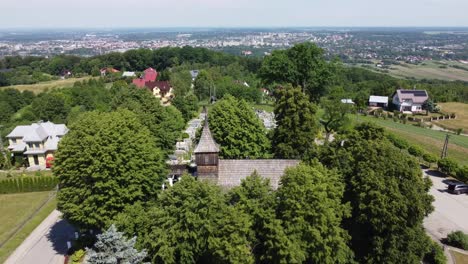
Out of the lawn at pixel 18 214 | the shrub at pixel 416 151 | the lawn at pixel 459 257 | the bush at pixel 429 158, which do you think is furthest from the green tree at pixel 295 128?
the lawn at pixel 18 214

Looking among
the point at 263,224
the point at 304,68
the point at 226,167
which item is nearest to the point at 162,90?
the point at 304,68

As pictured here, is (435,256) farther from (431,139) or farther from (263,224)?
(431,139)

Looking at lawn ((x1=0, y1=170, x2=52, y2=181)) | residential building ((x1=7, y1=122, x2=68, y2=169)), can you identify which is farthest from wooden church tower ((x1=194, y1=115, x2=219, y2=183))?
residential building ((x1=7, y1=122, x2=68, y2=169))

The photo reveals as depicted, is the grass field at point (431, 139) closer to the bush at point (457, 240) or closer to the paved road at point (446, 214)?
the paved road at point (446, 214)

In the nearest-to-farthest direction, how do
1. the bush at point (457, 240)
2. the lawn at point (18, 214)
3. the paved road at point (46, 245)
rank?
1. the paved road at point (46, 245)
2. the bush at point (457, 240)
3. the lawn at point (18, 214)

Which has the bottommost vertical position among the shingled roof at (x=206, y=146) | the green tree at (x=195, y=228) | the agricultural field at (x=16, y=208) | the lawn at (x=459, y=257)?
the agricultural field at (x=16, y=208)
